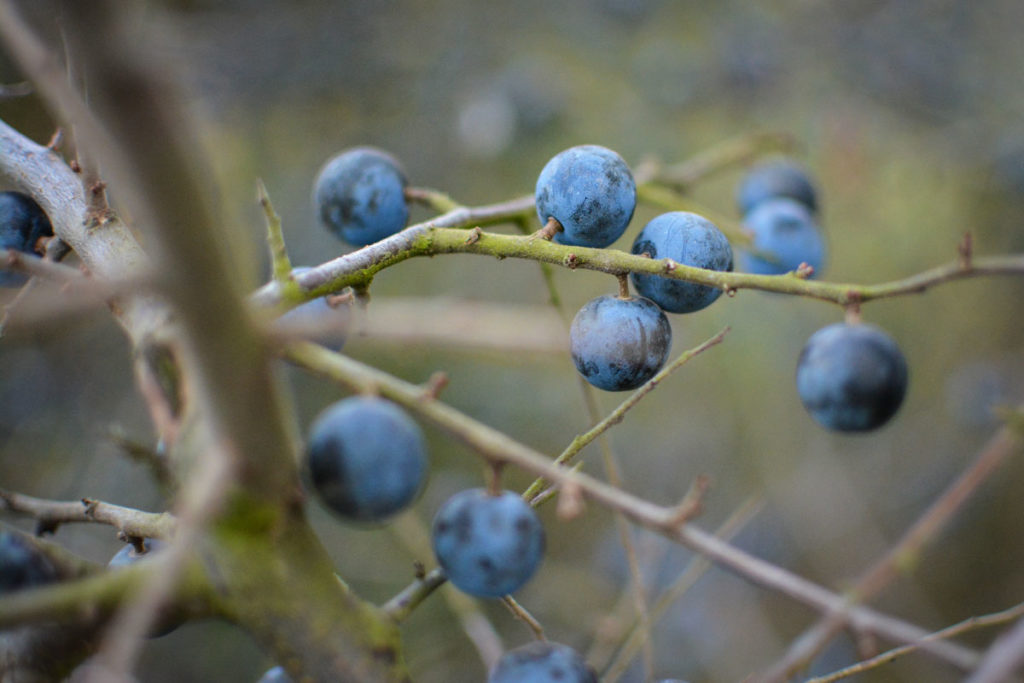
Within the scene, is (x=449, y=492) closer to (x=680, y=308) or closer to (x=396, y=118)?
(x=396, y=118)

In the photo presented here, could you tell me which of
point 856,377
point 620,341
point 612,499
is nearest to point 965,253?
point 856,377

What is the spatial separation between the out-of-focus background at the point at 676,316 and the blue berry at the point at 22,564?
232 centimetres

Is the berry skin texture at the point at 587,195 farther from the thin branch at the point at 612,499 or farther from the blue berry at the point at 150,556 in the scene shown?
the blue berry at the point at 150,556

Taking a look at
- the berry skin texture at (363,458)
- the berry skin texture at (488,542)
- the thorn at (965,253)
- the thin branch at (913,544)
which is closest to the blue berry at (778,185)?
the thorn at (965,253)

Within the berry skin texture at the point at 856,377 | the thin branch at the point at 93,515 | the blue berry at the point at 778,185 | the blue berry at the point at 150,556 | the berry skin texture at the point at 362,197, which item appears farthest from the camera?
the blue berry at the point at 778,185

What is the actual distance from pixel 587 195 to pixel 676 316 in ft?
10.9

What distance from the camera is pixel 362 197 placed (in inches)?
68.5

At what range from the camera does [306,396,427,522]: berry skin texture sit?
3.04 ft

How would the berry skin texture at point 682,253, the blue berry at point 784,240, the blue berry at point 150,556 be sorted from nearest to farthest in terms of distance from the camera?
the blue berry at point 150,556, the berry skin texture at point 682,253, the blue berry at point 784,240

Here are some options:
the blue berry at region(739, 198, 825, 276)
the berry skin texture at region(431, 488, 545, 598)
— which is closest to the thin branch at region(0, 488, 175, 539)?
the berry skin texture at region(431, 488, 545, 598)

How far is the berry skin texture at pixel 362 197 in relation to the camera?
68.7 inches

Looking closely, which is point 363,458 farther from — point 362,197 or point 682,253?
point 362,197

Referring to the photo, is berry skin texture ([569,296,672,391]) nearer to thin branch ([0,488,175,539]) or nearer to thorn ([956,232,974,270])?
thorn ([956,232,974,270])

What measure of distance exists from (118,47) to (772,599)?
15.8 feet
